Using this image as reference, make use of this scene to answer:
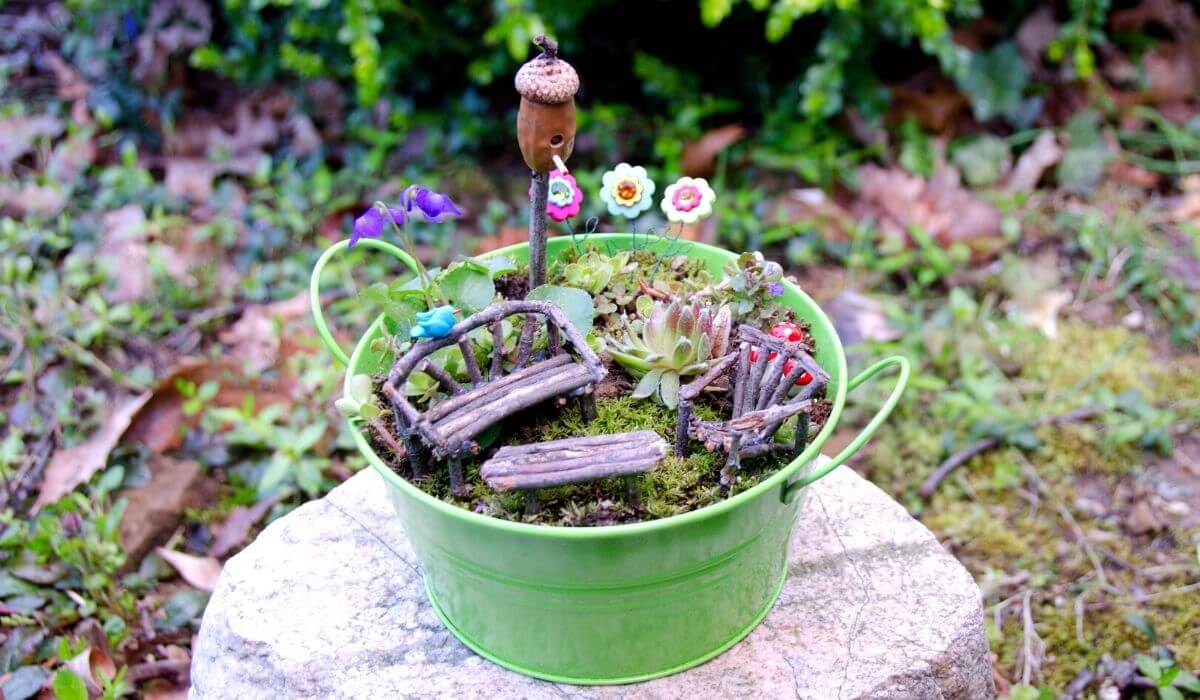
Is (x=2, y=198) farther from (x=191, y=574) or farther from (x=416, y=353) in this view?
(x=416, y=353)

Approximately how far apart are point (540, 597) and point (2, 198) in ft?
8.01

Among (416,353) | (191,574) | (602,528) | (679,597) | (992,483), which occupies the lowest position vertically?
(992,483)

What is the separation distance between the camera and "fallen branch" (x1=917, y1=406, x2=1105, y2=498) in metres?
2.26

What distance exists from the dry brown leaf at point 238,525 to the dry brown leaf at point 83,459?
0.28 meters

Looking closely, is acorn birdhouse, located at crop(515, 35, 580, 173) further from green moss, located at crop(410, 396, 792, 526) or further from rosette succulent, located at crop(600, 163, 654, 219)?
green moss, located at crop(410, 396, 792, 526)

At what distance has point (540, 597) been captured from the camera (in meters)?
1.28

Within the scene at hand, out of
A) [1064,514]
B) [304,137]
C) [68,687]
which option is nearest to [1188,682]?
[1064,514]

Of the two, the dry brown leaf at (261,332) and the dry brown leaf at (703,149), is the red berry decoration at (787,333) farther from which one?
the dry brown leaf at (703,149)

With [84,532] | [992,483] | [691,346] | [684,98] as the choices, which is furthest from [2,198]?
[992,483]

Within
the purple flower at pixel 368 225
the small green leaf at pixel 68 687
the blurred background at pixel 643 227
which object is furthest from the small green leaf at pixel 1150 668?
the small green leaf at pixel 68 687

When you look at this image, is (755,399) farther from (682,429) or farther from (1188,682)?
(1188,682)

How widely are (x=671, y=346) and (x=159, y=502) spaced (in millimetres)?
1296

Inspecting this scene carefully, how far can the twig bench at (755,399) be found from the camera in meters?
1.28

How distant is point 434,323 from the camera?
1.27 metres
